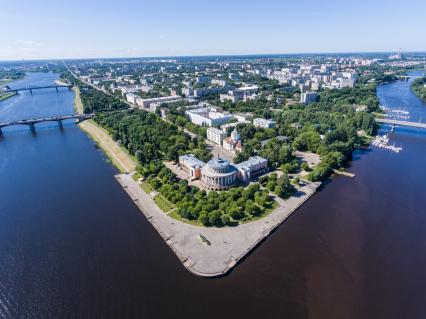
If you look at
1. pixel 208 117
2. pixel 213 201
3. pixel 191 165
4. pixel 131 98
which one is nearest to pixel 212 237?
pixel 213 201

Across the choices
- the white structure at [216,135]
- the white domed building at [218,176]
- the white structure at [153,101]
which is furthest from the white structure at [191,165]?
the white structure at [153,101]

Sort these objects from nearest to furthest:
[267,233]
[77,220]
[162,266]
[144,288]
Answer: [144,288] < [162,266] < [267,233] < [77,220]

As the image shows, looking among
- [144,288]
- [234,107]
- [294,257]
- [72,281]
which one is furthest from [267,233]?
[234,107]

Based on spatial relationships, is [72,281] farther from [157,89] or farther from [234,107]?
[157,89]

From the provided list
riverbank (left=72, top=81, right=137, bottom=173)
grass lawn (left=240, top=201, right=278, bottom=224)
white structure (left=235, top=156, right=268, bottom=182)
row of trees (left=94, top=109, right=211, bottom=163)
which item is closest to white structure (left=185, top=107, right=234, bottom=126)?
row of trees (left=94, top=109, right=211, bottom=163)

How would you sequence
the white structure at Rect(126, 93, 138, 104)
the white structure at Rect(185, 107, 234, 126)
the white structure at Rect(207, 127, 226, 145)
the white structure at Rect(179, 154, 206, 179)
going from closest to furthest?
1. the white structure at Rect(179, 154, 206, 179)
2. the white structure at Rect(207, 127, 226, 145)
3. the white structure at Rect(185, 107, 234, 126)
4. the white structure at Rect(126, 93, 138, 104)

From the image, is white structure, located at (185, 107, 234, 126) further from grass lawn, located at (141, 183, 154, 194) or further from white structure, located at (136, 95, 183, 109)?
grass lawn, located at (141, 183, 154, 194)

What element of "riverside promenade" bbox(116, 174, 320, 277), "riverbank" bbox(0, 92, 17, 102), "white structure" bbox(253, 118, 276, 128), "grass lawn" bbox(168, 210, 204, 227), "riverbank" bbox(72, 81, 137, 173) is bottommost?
"riverside promenade" bbox(116, 174, 320, 277)
